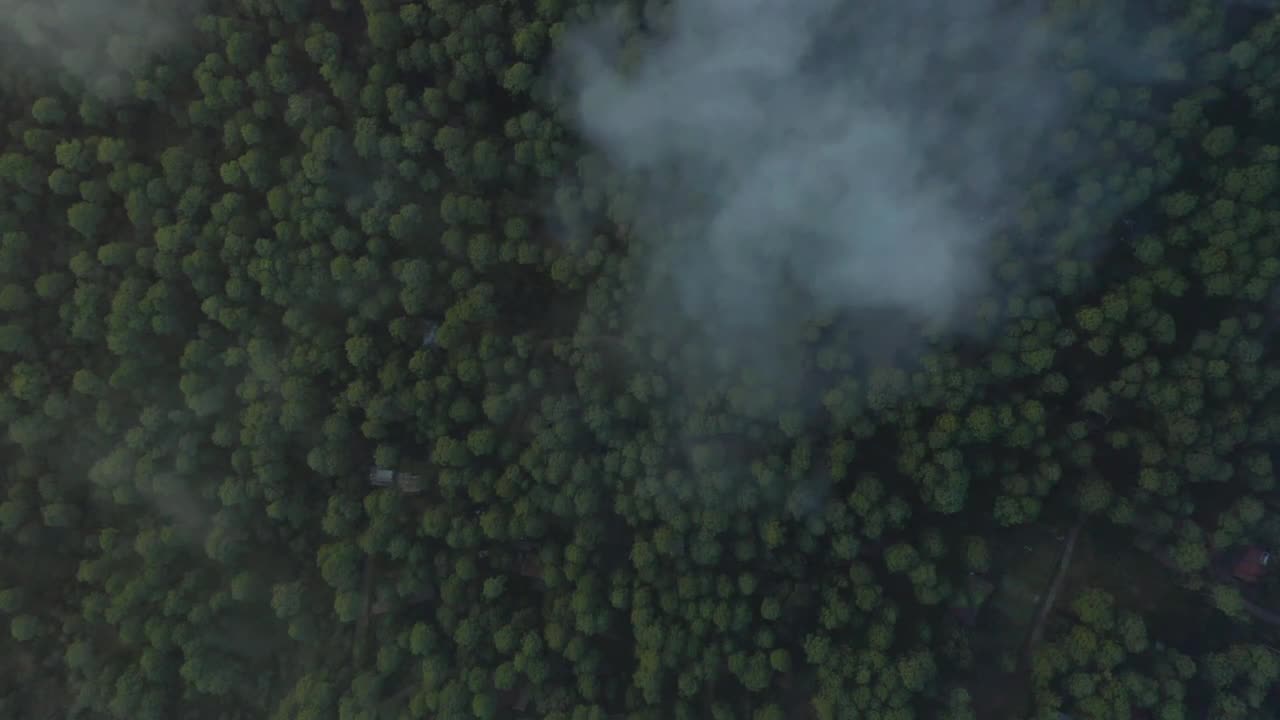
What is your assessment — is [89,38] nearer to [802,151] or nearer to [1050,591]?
[802,151]

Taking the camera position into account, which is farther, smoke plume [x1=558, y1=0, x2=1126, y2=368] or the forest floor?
the forest floor

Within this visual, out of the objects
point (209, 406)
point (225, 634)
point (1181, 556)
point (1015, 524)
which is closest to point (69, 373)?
point (209, 406)

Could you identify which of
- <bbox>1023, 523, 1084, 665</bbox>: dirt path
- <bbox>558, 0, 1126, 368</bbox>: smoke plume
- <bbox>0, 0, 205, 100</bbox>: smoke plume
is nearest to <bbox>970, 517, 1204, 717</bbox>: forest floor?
<bbox>1023, 523, 1084, 665</bbox>: dirt path

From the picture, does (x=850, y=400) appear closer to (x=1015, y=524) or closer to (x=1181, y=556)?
(x=1015, y=524)

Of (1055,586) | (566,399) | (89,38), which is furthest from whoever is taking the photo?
(1055,586)

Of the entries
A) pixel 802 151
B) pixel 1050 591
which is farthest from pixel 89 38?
pixel 1050 591

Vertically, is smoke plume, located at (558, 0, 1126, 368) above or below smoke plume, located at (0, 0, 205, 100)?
below

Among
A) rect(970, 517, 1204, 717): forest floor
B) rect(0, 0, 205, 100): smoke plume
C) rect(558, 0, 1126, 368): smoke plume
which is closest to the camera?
rect(558, 0, 1126, 368): smoke plume

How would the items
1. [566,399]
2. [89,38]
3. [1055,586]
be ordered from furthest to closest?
1. [1055,586]
2. [89,38]
3. [566,399]

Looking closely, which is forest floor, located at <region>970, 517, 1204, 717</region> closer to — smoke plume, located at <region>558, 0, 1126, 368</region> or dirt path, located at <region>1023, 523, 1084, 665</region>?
dirt path, located at <region>1023, 523, 1084, 665</region>

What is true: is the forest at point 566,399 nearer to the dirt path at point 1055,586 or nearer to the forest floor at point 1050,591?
the forest floor at point 1050,591
